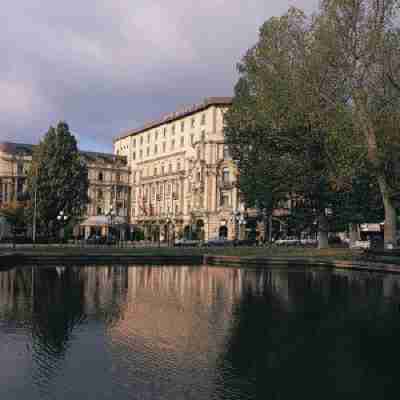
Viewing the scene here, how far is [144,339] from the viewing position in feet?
42.9

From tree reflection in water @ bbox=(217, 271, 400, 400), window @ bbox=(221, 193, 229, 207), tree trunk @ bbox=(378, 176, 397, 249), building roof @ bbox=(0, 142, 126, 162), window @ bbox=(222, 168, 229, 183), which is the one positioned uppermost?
building roof @ bbox=(0, 142, 126, 162)

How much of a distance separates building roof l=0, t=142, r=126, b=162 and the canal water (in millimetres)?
93497

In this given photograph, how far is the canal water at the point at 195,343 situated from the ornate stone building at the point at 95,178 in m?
87.8

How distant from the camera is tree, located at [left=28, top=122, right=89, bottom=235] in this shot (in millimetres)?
65688

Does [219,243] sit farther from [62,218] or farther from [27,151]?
[27,151]

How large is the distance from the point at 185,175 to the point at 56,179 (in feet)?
120

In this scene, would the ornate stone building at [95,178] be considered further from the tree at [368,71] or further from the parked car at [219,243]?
the tree at [368,71]

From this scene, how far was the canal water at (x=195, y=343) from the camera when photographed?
943 cm

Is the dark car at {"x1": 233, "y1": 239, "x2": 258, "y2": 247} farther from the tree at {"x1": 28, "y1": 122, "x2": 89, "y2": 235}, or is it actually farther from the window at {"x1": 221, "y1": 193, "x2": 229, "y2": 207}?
the tree at {"x1": 28, "y1": 122, "x2": 89, "y2": 235}

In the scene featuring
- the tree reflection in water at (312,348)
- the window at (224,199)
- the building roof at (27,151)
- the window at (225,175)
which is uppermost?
the building roof at (27,151)

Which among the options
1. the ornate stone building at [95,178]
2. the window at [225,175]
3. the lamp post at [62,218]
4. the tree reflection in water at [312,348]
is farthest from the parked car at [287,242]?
the tree reflection in water at [312,348]

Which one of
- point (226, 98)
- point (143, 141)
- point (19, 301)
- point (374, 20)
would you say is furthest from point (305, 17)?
point (143, 141)

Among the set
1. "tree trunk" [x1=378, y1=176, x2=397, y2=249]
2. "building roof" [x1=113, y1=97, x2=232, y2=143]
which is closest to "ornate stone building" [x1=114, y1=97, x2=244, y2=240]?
"building roof" [x1=113, y1=97, x2=232, y2=143]

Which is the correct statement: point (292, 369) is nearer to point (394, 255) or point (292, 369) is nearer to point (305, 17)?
point (394, 255)
